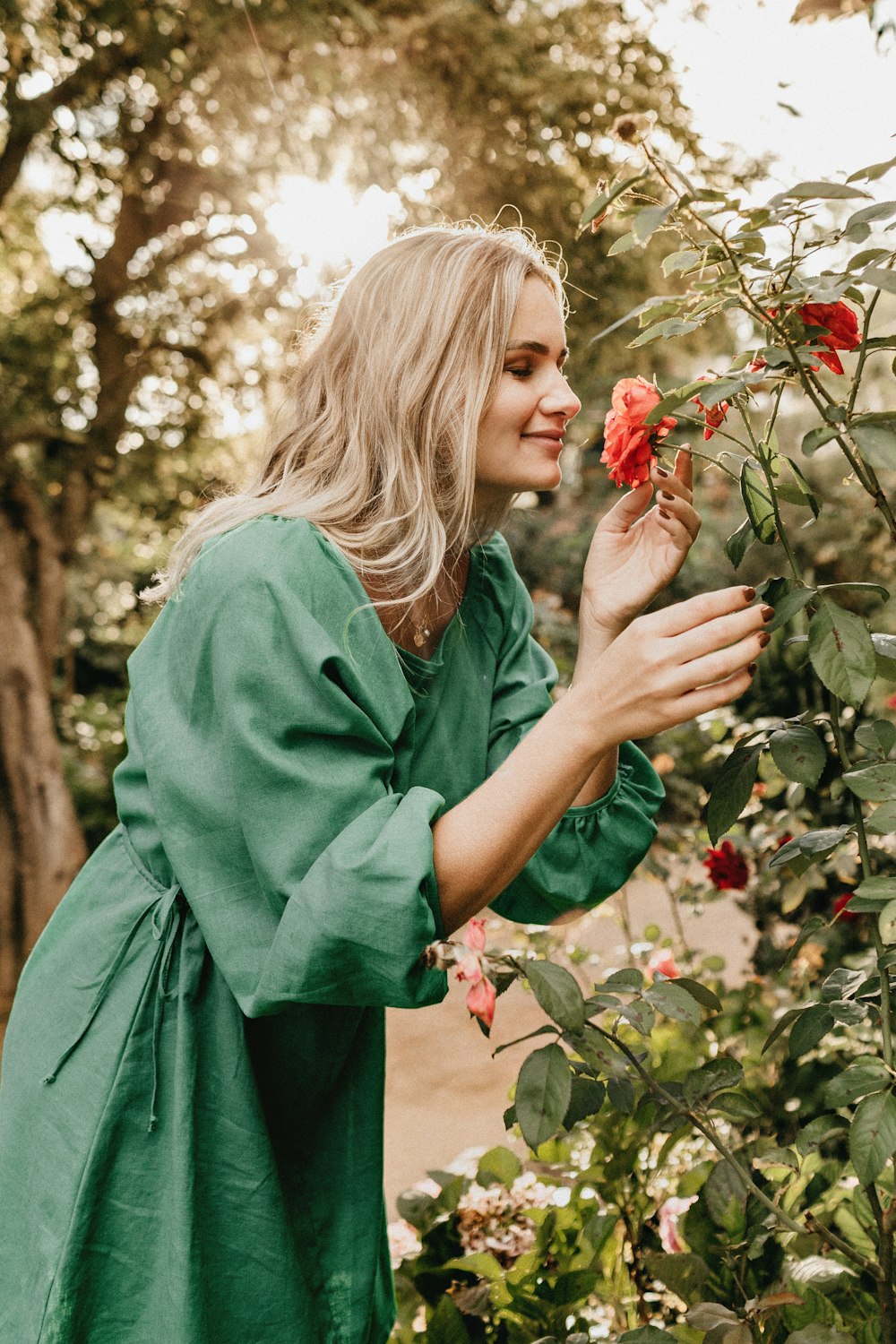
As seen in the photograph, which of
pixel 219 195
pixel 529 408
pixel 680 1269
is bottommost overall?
pixel 680 1269

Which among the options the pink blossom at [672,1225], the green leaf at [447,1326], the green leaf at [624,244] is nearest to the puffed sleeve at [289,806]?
the green leaf at [624,244]

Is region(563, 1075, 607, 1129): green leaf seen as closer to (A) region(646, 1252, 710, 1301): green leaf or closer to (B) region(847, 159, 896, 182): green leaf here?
(A) region(646, 1252, 710, 1301): green leaf

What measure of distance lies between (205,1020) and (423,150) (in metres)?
4.65

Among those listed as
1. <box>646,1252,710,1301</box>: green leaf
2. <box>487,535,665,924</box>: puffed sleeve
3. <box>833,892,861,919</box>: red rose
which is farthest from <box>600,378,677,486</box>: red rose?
<box>646,1252,710,1301</box>: green leaf

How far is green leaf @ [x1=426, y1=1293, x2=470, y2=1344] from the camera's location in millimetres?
1616

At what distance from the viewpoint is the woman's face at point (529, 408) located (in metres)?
1.33

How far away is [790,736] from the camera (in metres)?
1.17

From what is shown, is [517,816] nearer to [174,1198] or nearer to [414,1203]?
[174,1198]

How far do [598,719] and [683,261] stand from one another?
0.47 m

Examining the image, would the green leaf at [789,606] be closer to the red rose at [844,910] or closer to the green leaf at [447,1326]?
the red rose at [844,910]

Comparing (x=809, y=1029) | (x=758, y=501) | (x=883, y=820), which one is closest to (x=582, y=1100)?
(x=809, y=1029)

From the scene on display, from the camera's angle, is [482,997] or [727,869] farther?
[727,869]

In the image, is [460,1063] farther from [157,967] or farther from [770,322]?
[770,322]

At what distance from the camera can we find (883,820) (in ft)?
3.51
